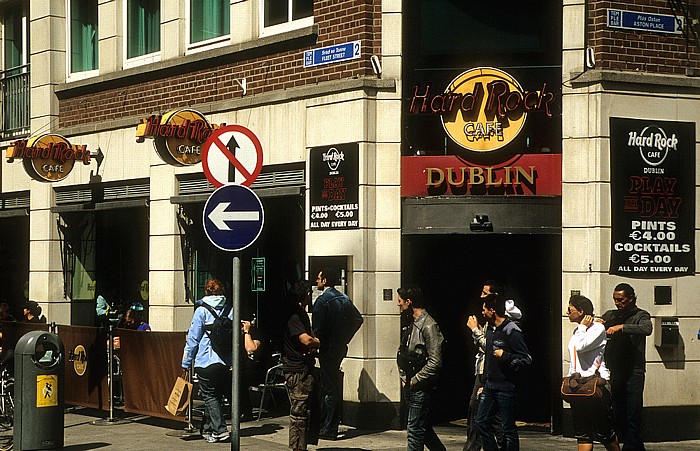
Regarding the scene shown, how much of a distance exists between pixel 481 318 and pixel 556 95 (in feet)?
9.34

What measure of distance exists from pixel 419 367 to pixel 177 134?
19.7 ft

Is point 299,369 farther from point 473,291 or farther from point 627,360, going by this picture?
point 473,291

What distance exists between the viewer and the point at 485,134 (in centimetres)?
1471

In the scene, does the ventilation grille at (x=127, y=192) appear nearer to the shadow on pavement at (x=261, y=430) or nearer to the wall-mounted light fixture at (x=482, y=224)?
the shadow on pavement at (x=261, y=430)

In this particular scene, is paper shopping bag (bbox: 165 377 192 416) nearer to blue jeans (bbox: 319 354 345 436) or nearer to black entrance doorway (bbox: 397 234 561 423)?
blue jeans (bbox: 319 354 345 436)

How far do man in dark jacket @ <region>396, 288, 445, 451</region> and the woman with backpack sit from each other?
276cm

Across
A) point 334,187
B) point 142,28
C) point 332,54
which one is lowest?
point 334,187

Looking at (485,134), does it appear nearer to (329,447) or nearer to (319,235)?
(319,235)

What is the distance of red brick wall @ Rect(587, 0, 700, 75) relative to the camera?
14141mm

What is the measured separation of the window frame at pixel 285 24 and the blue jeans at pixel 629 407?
20.2ft

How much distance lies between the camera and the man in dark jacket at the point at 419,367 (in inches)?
460

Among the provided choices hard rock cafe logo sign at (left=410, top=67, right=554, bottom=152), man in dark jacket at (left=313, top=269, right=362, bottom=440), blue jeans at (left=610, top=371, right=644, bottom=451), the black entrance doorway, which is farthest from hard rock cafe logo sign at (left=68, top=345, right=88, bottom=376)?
blue jeans at (left=610, top=371, right=644, bottom=451)

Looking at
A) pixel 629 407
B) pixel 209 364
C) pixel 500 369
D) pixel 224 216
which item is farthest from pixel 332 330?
pixel 224 216

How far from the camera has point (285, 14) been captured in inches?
653
